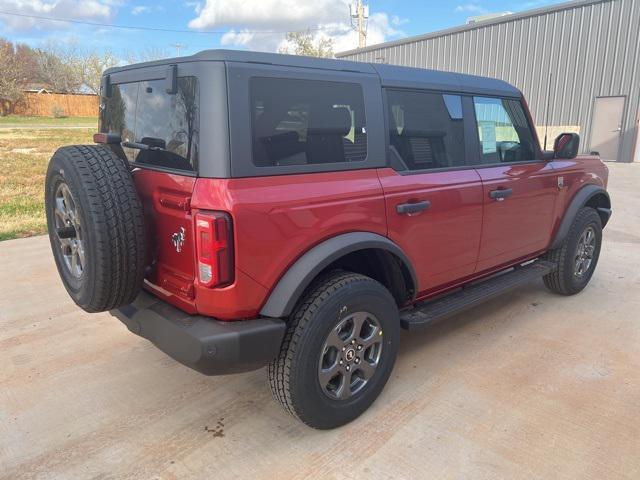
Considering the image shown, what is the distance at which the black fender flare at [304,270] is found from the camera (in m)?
2.35

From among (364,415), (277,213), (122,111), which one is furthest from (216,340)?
(122,111)

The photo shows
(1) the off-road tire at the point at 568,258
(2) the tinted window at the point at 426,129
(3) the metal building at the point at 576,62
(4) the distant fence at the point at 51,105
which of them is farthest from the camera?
(4) the distant fence at the point at 51,105

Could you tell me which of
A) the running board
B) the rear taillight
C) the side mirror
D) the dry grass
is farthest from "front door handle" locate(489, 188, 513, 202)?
the dry grass

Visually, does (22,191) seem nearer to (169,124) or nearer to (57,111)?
(169,124)

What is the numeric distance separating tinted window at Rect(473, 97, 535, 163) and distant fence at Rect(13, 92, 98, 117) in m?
50.6

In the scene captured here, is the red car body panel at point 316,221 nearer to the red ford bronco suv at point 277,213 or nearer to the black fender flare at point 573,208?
the red ford bronco suv at point 277,213

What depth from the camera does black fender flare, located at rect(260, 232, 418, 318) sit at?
235 cm

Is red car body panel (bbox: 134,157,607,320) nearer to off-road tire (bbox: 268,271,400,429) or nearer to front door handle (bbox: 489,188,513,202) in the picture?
front door handle (bbox: 489,188,513,202)

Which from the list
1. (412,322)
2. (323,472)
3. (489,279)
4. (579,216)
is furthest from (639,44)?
(323,472)

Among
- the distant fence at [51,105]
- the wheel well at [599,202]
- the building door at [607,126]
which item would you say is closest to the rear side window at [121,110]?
the wheel well at [599,202]

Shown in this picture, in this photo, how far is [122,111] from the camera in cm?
295

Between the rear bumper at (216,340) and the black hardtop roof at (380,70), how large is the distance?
121 cm

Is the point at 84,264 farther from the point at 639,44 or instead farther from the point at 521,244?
the point at 639,44

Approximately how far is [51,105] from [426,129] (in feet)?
174
